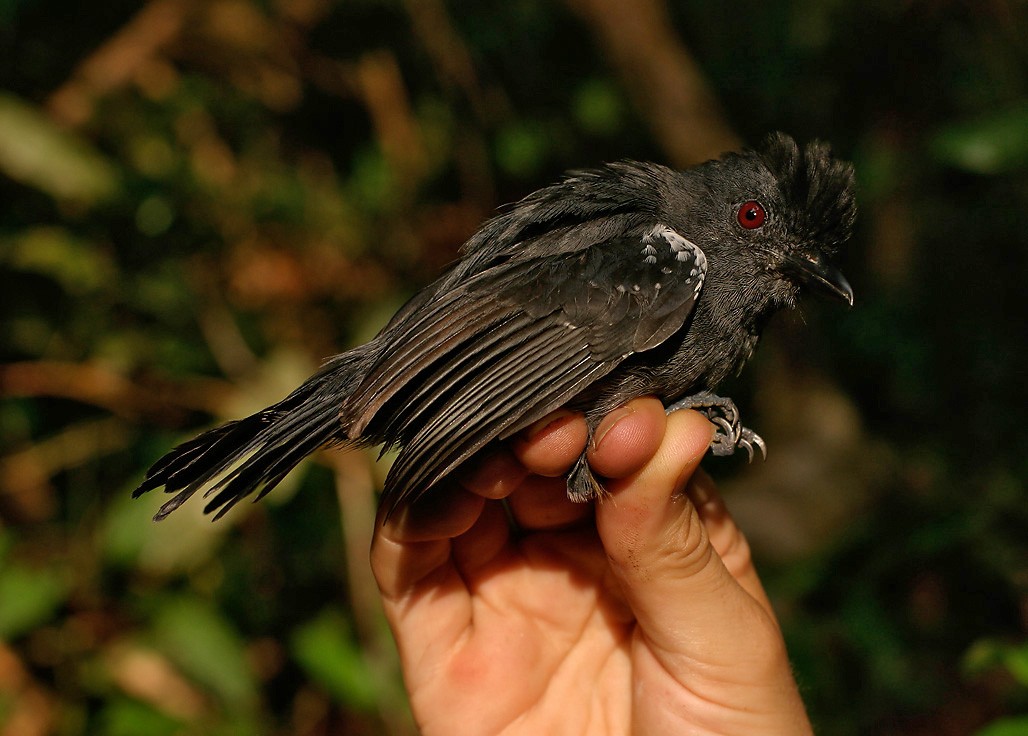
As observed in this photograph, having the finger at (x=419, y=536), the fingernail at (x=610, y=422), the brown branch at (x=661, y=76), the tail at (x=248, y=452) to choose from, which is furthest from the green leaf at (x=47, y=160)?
the brown branch at (x=661, y=76)

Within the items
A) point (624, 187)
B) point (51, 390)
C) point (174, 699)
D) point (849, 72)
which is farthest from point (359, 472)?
point (849, 72)

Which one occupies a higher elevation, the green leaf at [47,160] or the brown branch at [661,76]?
the green leaf at [47,160]

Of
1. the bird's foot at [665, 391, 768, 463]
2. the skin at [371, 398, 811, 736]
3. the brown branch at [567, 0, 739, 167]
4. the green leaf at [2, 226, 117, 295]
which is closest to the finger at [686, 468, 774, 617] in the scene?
the skin at [371, 398, 811, 736]

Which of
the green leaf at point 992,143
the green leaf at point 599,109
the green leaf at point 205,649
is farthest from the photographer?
the green leaf at point 599,109

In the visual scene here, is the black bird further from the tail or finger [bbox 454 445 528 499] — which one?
finger [bbox 454 445 528 499]

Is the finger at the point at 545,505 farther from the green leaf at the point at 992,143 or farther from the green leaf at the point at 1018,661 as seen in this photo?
the green leaf at the point at 992,143

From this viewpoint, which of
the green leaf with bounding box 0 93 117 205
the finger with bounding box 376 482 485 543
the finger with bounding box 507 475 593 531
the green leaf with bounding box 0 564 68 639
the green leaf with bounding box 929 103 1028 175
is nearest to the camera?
the finger with bounding box 376 482 485 543

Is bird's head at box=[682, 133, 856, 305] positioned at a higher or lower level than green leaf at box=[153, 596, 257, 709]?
higher
